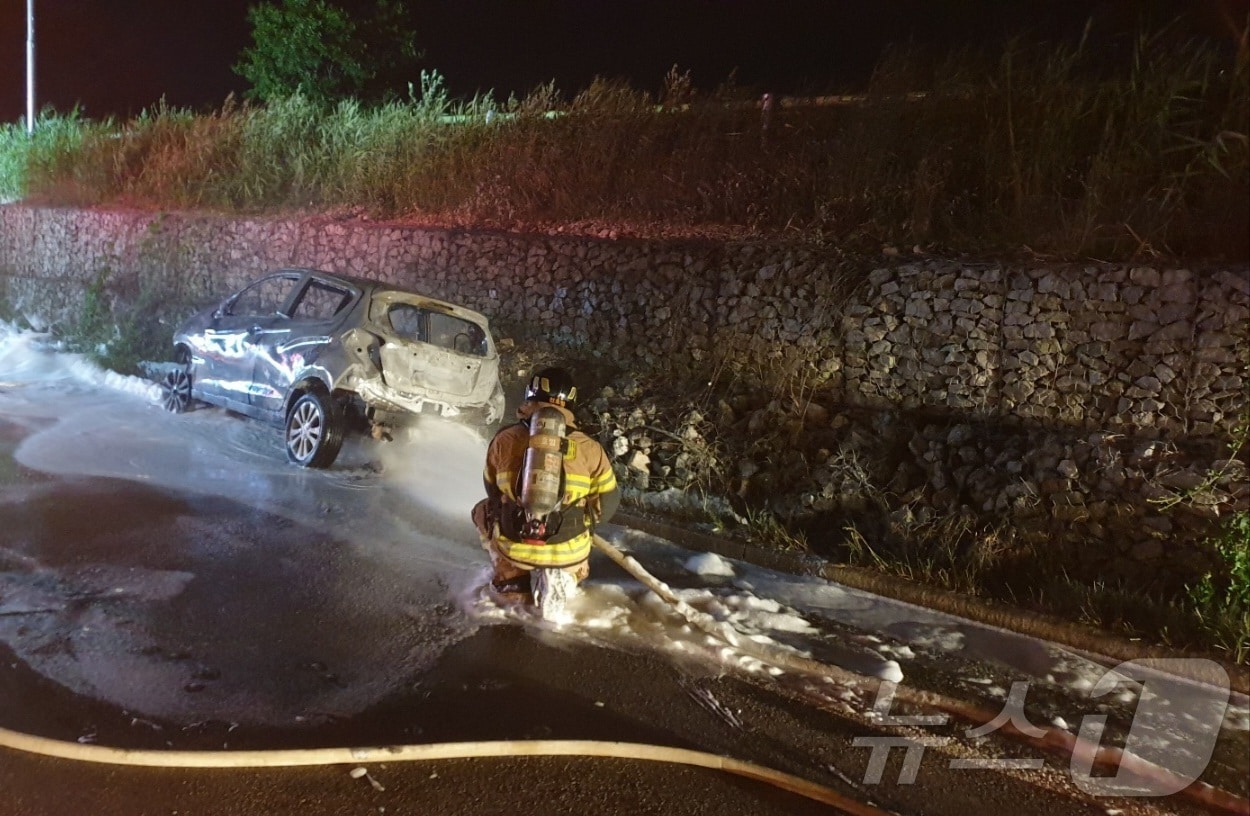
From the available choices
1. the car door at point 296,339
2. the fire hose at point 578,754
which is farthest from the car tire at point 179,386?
the fire hose at point 578,754

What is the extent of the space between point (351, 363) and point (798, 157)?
5.65 metres

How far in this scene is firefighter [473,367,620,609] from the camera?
184 inches

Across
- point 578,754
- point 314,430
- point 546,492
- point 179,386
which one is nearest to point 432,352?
point 314,430

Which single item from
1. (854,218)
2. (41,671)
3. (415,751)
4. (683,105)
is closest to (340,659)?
(415,751)

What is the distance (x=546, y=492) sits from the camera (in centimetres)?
462

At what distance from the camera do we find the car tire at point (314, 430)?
25.0ft

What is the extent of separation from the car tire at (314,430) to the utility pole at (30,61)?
46.8 feet

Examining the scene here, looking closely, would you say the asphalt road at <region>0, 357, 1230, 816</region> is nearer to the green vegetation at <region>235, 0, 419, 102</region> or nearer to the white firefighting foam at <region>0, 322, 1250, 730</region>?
the white firefighting foam at <region>0, 322, 1250, 730</region>

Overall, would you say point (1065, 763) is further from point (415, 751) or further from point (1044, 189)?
point (1044, 189)

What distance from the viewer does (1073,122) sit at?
7.92 metres

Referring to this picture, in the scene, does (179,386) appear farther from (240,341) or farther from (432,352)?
(432,352)

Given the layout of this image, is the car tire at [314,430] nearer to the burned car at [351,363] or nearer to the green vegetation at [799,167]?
the burned car at [351,363]

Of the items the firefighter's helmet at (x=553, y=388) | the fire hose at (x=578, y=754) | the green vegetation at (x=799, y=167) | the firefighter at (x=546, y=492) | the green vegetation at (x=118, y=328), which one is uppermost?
the green vegetation at (x=799, y=167)

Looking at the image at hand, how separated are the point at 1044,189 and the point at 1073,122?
0.71 m
